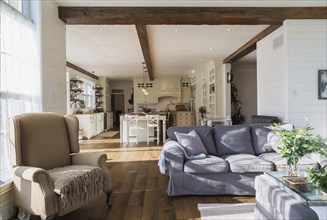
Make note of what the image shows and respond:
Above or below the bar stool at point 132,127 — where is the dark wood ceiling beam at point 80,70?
above

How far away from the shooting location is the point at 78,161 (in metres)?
3.27

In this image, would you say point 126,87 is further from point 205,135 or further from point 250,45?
point 205,135

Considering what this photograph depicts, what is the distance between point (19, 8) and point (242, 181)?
382cm

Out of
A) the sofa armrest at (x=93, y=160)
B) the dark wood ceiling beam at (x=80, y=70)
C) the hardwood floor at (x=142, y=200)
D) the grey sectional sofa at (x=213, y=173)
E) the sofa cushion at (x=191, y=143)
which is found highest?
the dark wood ceiling beam at (x=80, y=70)

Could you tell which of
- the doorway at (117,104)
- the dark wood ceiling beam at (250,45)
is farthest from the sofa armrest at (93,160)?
the doorway at (117,104)

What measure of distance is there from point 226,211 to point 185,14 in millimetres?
3342

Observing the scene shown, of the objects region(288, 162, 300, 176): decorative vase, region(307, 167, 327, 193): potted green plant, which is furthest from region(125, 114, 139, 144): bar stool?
region(307, 167, 327, 193): potted green plant

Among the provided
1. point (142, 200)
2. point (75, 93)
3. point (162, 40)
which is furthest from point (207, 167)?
point (75, 93)

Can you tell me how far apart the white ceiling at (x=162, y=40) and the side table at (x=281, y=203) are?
10.8 feet

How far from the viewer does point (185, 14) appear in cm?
459

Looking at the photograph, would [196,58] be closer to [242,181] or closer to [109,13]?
[109,13]

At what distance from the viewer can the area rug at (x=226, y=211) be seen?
2785 millimetres

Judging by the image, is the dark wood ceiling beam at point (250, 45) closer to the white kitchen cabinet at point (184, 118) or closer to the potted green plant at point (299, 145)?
the potted green plant at point (299, 145)

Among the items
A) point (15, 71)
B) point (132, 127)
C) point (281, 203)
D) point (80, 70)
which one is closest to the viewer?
point (281, 203)
